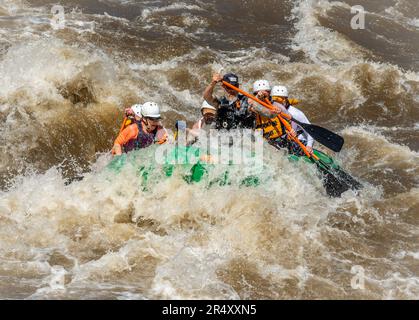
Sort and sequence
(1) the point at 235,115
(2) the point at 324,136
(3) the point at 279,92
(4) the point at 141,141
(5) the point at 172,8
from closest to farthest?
(4) the point at 141,141 < (1) the point at 235,115 < (2) the point at 324,136 < (3) the point at 279,92 < (5) the point at 172,8

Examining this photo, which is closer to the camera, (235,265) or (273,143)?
(235,265)

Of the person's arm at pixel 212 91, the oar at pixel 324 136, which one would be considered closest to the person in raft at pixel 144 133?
the person's arm at pixel 212 91

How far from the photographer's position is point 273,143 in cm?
866

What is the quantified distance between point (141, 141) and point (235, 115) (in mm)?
1324

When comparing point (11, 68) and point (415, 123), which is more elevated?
point (11, 68)

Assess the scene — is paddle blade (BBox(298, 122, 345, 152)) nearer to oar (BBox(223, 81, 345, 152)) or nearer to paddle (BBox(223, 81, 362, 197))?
oar (BBox(223, 81, 345, 152))

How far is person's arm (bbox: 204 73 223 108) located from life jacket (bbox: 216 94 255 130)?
0.33ft

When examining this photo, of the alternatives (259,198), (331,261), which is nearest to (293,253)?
(331,261)

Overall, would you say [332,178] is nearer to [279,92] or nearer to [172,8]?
[279,92]

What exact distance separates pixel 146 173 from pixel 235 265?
5.85ft

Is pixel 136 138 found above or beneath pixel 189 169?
above

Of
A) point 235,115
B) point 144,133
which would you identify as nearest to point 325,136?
point 235,115

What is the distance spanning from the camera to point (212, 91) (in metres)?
8.23
